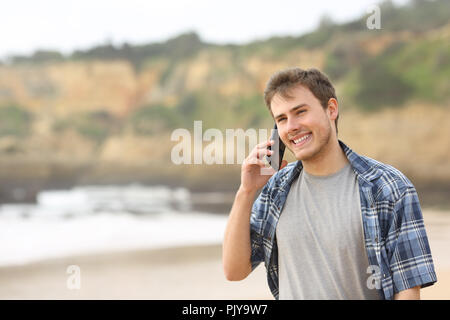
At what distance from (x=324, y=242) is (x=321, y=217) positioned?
0.24 feet

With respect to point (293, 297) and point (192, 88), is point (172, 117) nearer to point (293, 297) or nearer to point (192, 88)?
point (192, 88)

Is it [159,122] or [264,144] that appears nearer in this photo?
[264,144]

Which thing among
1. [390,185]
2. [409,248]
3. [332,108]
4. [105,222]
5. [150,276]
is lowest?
[150,276]

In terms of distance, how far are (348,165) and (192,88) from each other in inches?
797

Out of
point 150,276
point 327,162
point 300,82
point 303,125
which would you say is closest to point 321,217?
point 327,162

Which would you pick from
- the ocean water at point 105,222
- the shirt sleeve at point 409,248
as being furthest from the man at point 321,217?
the ocean water at point 105,222

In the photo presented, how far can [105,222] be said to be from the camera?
57.4ft

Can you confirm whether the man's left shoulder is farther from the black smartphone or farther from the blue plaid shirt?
the black smartphone

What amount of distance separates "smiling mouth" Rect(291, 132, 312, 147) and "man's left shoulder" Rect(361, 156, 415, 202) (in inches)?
9.2

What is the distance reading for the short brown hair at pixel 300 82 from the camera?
5.41 ft

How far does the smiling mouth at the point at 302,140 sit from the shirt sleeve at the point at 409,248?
0.34 m

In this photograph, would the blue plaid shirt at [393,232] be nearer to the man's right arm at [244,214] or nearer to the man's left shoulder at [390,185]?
the man's left shoulder at [390,185]

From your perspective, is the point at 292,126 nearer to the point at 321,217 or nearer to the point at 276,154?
the point at 276,154
